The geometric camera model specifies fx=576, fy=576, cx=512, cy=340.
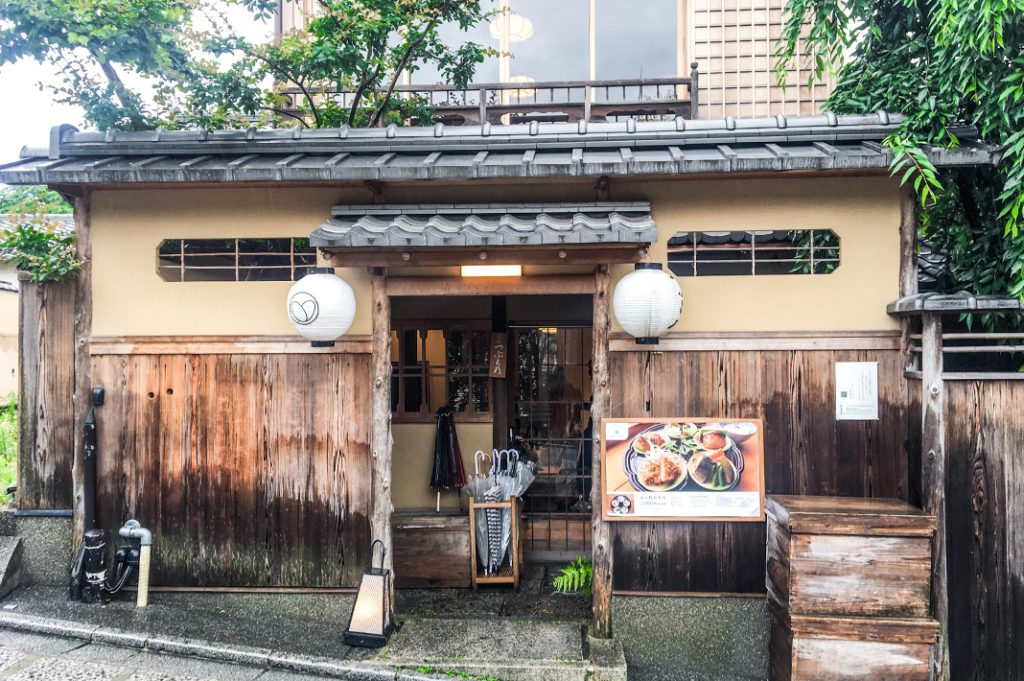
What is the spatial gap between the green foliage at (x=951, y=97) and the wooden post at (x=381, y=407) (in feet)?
16.0

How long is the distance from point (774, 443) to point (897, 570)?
1408mm

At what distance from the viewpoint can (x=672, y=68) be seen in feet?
39.0

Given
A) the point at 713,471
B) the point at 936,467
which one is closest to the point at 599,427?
the point at 713,471

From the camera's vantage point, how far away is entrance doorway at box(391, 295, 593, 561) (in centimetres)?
885

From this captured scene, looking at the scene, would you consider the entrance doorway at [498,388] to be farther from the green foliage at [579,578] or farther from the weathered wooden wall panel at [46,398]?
the weathered wooden wall panel at [46,398]

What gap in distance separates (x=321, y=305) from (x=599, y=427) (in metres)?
2.92

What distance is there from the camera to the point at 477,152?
593 centimetres

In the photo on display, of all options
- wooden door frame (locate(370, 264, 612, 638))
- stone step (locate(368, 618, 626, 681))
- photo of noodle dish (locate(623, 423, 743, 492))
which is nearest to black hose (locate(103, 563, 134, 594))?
wooden door frame (locate(370, 264, 612, 638))

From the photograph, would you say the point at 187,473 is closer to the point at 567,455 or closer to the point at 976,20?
the point at 567,455

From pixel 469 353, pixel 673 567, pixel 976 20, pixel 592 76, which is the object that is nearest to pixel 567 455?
pixel 469 353

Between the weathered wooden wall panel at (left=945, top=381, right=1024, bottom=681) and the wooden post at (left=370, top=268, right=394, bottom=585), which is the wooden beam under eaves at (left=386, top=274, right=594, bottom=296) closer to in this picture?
the wooden post at (left=370, top=268, right=394, bottom=585)

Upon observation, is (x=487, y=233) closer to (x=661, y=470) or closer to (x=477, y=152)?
(x=477, y=152)

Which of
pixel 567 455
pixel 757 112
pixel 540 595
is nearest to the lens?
pixel 540 595

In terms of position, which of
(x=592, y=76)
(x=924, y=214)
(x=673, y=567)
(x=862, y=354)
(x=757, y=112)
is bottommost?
(x=673, y=567)
